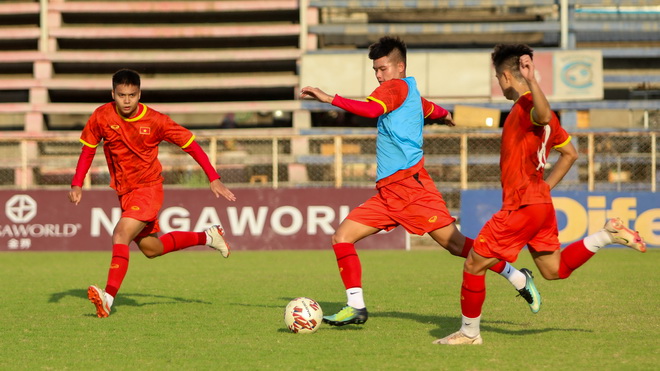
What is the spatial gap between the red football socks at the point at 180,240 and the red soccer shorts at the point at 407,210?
2.52 m

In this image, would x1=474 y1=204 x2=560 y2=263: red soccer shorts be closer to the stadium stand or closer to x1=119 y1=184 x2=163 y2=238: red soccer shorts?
x1=119 y1=184 x2=163 y2=238: red soccer shorts

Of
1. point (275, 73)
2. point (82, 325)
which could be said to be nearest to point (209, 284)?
point (82, 325)

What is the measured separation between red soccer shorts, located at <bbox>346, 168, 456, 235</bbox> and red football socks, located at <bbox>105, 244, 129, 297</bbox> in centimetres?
233

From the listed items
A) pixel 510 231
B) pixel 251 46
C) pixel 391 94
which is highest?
pixel 251 46

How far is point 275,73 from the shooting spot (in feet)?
112

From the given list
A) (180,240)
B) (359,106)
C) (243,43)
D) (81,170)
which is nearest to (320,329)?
(359,106)

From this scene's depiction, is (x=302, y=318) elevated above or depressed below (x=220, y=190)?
below

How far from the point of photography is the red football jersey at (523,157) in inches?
248

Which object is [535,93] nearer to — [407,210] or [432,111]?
[407,210]

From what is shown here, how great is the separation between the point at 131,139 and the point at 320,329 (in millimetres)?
2772

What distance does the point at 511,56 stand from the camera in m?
6.31

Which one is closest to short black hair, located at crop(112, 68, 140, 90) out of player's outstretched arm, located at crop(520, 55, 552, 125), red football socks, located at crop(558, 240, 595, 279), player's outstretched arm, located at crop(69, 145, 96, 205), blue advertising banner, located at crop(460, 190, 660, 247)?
player's outstretched arm, located at crop(69, 145, 96, 205)

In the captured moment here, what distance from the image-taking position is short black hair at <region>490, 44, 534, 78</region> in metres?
6.27

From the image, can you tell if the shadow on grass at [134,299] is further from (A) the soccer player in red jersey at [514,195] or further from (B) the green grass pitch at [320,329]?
(A) the soccer player in red jersey at [514,195]
